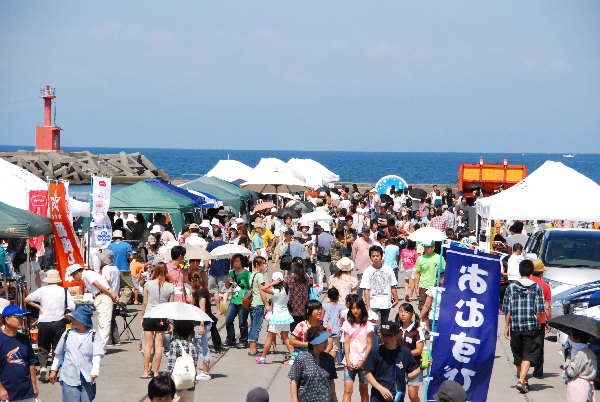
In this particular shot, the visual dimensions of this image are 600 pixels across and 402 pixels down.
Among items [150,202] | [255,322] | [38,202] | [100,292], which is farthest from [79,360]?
[150,202]

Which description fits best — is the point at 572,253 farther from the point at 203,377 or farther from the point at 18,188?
the point at 18,188

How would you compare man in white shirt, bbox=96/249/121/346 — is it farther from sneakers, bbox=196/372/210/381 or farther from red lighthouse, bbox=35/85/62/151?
red lighthouse, bbox=35/85/62/151

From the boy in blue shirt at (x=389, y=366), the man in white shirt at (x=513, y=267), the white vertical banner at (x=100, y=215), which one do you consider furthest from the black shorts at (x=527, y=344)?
the white vertical banner at (x=100, y=215)

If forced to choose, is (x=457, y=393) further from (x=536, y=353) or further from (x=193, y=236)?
(x=193, y=236)

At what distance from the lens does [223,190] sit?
24.6 metres

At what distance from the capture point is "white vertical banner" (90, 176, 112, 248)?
1483 centimetres

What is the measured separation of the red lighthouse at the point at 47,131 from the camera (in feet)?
283

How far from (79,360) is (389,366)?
3101 millimetres

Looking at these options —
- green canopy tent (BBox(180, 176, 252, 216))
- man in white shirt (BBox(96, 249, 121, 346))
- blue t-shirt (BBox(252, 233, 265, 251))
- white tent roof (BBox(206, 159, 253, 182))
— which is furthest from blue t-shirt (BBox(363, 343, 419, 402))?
white tent roof (BBox(206, 159, 253, 182))

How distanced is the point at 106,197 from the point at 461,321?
10178mm

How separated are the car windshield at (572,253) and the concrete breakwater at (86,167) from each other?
1745 inches

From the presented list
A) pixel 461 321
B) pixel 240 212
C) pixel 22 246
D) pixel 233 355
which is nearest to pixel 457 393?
pixel 461 321

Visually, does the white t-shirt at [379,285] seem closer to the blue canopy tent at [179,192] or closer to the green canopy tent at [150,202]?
the green canopy tent at [150,202]

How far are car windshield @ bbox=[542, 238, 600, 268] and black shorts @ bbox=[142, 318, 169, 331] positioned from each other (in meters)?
7.54
